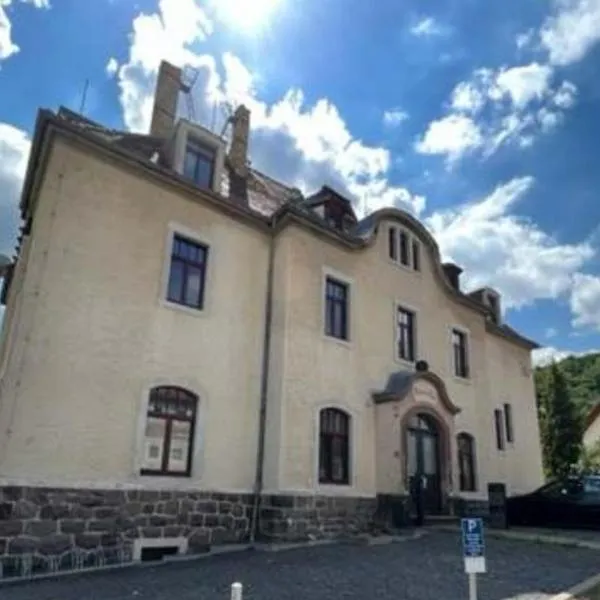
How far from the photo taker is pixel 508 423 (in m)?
24.7

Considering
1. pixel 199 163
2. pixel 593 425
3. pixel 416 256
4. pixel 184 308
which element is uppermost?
pixel 199 163

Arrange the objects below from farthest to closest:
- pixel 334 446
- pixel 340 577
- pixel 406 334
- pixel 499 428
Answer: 1. pixel 499 428
2. pixel 406 334
3. pixel 334 446
4. pixel 340 577

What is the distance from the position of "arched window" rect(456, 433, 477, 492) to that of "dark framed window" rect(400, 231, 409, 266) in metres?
6.21

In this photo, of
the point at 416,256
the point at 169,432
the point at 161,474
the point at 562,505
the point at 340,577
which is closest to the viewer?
the point at 340,577

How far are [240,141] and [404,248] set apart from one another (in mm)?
6565

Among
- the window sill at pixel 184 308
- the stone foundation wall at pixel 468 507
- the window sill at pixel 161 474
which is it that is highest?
the window sill at pixel 184 308

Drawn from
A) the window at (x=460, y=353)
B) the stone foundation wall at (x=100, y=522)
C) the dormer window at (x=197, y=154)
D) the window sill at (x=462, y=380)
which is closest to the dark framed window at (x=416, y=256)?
the window at (x=460, y=353)

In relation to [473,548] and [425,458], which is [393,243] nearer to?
[425,458]

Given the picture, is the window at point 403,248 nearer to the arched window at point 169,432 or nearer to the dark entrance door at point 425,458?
the dark entrance door at point 425,458

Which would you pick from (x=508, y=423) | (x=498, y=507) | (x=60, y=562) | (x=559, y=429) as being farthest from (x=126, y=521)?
(x=559, y=429)

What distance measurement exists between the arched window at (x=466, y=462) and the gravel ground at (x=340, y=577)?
6.89m

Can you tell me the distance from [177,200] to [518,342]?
18.1m

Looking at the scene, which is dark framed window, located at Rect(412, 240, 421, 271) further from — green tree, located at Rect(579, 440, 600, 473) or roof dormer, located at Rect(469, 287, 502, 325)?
green tree, located at Rect(579, 440, 600, 473)

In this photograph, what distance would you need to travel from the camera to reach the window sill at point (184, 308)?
13625 mm
